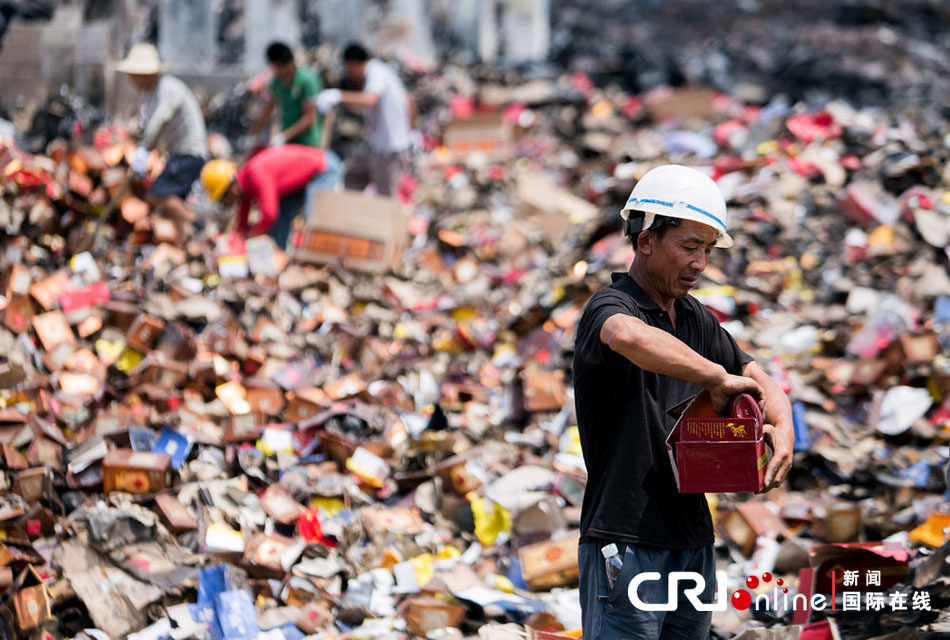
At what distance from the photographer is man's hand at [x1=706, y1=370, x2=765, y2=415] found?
6.52ft

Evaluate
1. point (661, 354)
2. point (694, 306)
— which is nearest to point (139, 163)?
point (694, 306)

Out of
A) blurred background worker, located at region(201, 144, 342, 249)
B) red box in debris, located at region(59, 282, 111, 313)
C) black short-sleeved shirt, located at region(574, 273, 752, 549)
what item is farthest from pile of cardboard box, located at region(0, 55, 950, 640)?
black short-sleeved shirt, located at region(574, 273, 752, 549)

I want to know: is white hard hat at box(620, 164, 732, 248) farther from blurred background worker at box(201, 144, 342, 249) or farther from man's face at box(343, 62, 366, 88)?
man's face at box(343, 62, 366, 88)

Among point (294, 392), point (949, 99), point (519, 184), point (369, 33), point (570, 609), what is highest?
point (369, 33)

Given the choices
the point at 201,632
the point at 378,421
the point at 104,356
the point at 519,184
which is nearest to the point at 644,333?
the point at 201,632

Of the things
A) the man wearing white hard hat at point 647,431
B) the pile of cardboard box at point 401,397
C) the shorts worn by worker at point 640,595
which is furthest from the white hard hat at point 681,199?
the pile of cardboard box at point 401,397

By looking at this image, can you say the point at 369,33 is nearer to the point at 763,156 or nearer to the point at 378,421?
the point at 763,156

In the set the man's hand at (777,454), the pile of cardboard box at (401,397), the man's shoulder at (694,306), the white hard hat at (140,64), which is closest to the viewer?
the man's hand at (777,454)

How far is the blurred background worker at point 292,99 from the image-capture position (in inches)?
270

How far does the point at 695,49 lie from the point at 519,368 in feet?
34.7

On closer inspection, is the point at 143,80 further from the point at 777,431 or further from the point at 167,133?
the point at 777,431

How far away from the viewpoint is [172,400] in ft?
15.3

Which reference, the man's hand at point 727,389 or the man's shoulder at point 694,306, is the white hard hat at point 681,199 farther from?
the man's hand at point 727,389

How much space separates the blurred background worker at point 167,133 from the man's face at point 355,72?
1.23m
